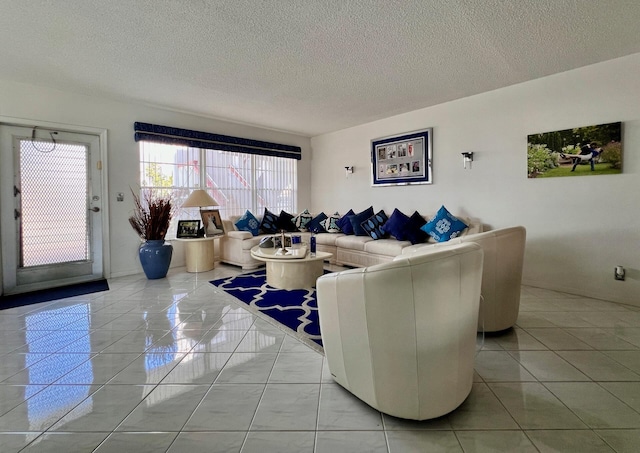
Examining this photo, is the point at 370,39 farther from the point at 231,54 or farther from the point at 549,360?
the point at 549,360

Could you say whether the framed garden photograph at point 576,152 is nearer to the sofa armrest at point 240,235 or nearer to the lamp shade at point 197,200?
the sofa armrest at point 240,235

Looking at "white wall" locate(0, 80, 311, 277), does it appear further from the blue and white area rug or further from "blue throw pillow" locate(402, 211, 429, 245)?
"blue throw pillow" locate(402, 211, 429, 245)

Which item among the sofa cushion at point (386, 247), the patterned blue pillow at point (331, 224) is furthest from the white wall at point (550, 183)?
the patterned blue pillow at point (331, 224)

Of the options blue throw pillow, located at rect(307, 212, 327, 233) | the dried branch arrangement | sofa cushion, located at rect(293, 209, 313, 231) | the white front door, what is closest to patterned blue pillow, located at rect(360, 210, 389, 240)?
blue throw pillow, located at rect(307, 212, 327, 233)

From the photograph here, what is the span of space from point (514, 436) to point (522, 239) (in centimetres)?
157

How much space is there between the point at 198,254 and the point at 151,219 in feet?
2.74

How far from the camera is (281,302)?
3270 millimetres

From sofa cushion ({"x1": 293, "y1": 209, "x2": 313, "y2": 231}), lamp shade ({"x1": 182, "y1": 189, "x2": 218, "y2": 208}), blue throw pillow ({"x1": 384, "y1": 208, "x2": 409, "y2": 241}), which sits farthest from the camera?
sofa cushion ({"x1": 293, "y1": 209, "x2": 313, "y2": 231})

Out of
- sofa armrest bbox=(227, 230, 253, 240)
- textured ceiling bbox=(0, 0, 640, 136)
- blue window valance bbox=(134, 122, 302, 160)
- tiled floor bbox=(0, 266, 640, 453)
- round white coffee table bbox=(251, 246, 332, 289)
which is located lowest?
tiled floor bbox=(0, 266, 640, 453)

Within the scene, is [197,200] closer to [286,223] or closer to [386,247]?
[286,223]

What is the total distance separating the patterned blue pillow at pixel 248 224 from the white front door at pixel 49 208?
1.97m

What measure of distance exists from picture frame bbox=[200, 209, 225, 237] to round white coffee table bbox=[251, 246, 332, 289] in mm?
1553

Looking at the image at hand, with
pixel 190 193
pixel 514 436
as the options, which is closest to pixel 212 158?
pixel 190 193

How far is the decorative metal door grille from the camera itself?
12.6 feet
